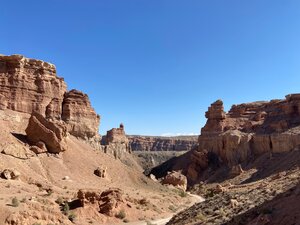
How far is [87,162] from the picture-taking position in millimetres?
48375

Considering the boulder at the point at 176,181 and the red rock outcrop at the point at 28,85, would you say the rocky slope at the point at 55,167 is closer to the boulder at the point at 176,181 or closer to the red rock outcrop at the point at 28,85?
the red rock outcrop at the point at 28,85

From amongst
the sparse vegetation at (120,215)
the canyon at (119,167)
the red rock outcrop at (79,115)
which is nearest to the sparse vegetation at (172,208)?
the canyon at (119,167)

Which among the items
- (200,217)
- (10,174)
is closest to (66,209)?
(10,174)


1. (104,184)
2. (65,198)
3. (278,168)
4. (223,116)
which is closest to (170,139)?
(223,116)

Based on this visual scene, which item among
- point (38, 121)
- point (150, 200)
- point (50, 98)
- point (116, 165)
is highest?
point (50, 98)

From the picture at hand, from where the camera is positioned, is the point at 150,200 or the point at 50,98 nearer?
the point at 150,200

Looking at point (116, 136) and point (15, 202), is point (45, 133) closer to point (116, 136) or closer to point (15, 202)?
point (15, 202)

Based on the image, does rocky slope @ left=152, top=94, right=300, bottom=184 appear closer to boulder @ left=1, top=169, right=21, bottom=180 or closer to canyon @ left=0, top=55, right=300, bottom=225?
canyon @ left=0, top=55, right=300, bottom=225

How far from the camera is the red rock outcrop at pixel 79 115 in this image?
59.2m

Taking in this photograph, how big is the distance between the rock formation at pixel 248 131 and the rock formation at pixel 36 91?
106 feet

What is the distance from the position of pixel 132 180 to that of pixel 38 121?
16420 mm

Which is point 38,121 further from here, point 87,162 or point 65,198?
point 65,198

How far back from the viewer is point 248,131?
3076 inches

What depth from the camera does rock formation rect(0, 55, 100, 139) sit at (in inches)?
1932
